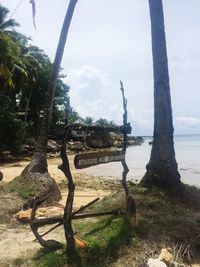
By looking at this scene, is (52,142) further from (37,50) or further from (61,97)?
(37,50)

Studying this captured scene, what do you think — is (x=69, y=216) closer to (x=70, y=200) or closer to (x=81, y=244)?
(x=70, y=200)

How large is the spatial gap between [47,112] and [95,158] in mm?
6450

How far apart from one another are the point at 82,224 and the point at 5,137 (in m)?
21.5

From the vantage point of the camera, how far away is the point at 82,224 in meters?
8.22

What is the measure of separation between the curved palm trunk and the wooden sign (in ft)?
17.8

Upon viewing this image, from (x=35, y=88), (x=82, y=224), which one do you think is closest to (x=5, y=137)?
(x=35, y=88)

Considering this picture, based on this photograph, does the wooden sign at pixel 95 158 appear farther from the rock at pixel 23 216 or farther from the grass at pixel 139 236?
the rock at pixel 23 216

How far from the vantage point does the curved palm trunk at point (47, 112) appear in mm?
12875

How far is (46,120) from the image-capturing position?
1322cm

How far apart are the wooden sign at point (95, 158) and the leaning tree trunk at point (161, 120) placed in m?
2.76

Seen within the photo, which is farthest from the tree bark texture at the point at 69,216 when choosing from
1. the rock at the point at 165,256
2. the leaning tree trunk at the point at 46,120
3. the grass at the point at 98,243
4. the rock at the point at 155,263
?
the leaning tree trunk at the point at 46,120

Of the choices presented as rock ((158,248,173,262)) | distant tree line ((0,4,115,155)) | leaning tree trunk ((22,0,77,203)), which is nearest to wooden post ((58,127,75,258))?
rock ((158,248,173,262))

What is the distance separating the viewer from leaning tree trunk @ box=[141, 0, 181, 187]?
10.4 m

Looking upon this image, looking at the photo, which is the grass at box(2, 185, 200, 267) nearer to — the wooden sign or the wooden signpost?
the wooden signpost
